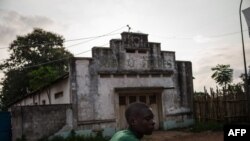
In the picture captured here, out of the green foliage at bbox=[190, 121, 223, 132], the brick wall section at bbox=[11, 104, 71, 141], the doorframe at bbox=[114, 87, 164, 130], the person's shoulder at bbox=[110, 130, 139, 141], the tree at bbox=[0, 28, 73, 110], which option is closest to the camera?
the person's shoulder at bbox=[110, 130, 139, 141]

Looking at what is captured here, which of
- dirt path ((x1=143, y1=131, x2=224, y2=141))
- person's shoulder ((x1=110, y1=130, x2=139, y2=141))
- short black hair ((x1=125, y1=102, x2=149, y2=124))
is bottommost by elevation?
dirt path ((x1=143, y1=131, x2=224, y2=141))

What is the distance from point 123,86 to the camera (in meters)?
17.5

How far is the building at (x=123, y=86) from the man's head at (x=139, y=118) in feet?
40.7

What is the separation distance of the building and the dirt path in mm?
1397

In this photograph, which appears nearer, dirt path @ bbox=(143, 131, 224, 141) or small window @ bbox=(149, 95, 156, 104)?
dirt path @ bbox=(143, 131, 224, 141)

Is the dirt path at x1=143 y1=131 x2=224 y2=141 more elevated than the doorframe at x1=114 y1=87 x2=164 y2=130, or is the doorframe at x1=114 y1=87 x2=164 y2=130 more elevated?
the doorframe at x1=114 y1=87 x2=164 y2=130

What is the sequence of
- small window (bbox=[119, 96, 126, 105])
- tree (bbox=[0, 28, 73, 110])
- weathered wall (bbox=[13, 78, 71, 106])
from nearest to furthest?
weathered wall (bbox=[13, 78, 71, 106]) < small window (bbox=[119, 96, 126, 105]) < tree (bbox=[0, 28, 73, 110])

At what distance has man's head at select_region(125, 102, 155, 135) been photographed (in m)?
3.11

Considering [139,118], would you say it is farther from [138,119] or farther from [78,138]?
[78,138]

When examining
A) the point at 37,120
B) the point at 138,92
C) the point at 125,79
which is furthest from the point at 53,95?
the point at 138,92

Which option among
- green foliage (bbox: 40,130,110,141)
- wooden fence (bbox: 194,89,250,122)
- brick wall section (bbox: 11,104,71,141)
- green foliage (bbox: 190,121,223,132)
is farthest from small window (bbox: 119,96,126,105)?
wooden fence (bbox: 194,89,250,122)

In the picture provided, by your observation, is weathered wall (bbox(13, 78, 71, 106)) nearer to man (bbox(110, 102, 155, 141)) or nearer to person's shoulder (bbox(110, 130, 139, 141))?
man (bbox(110, 102, 155, 141))

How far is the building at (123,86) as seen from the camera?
1599 cm

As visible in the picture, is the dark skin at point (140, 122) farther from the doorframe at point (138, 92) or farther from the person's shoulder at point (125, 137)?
the doorframe at point (138, 92)
